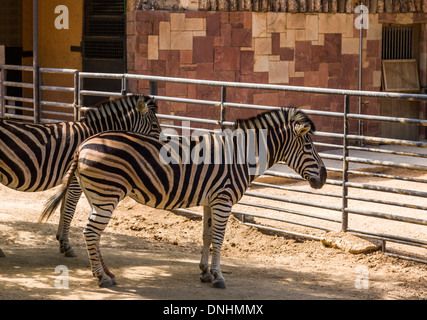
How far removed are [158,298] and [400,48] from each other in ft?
33.4

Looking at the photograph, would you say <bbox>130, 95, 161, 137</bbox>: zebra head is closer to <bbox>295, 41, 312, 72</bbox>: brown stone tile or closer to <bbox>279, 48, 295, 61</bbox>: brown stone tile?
<bbox>279, 48, 295, 61</bbox>: brown stone tile

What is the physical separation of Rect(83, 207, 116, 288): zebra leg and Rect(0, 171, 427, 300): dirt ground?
0.34 ft

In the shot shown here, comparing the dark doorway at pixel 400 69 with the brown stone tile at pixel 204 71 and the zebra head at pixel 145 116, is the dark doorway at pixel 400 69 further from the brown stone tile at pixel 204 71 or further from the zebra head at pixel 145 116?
the zebra head at pixel 145 116

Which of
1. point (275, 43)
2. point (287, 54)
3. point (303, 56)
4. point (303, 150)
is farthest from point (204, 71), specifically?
point (303, 150)

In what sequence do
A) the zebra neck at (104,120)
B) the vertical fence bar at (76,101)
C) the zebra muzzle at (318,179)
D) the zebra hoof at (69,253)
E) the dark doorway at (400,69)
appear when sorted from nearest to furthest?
the zebra muzzle at (318,179)
the zebra hoof at (69,253)
the zebra neck at (104,120)
the vertical fence bar at (76,101)
the dark doorway at (400,69)

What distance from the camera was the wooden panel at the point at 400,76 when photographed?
47.0 ft

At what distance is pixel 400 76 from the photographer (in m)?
14.5

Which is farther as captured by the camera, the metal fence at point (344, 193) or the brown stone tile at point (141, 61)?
the brown stone tile at point (141, 61)

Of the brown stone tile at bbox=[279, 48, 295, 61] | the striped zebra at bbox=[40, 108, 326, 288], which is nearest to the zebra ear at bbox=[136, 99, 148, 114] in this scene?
the striped zebra at bbox=[40, 108, 326, 288]

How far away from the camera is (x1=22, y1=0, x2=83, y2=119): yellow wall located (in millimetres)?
14000

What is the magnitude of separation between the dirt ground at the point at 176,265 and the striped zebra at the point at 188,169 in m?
0.33

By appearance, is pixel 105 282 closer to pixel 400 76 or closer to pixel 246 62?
pixel 246 62

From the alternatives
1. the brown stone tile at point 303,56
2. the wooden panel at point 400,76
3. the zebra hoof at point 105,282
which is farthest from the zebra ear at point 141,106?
the wooden panel at point 400,76
